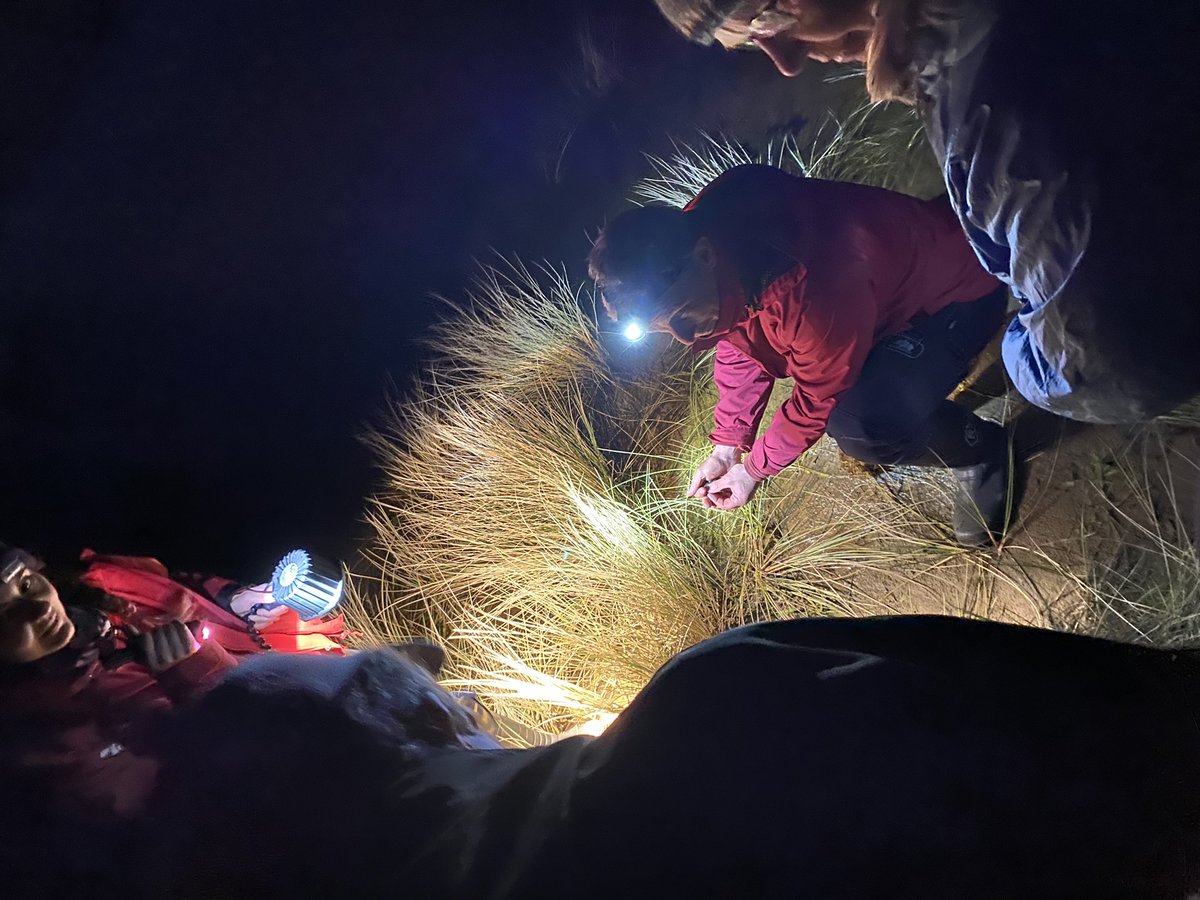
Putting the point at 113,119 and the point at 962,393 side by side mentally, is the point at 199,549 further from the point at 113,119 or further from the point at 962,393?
the point at 962,393

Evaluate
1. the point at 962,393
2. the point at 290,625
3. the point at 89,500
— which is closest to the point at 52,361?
the point at 89,500

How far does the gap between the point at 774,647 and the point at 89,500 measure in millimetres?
1193

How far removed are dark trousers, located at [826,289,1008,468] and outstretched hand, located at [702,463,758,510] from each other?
0.58ft

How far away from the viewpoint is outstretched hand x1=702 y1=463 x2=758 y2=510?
3.69ft

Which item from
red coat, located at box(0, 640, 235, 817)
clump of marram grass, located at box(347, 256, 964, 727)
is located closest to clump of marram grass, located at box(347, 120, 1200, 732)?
clump of marram grass, located at box(347, 256, 964, 727)

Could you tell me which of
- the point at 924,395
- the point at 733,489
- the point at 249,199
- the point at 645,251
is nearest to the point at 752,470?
the point at 733,489

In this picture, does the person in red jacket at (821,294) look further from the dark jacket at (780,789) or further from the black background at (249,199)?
the dark jacket at (780,789)

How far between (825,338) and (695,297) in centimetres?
18

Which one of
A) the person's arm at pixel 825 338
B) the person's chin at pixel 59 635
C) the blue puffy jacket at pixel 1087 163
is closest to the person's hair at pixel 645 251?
the person's arm at pixel 825 338

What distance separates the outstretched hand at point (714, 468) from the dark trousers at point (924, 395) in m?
0.22

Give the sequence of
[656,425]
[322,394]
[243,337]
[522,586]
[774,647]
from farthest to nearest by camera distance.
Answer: [656,425] < [522,586] < [322,394] < [243,337] < [774,647]

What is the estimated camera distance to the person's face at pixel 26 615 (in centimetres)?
40

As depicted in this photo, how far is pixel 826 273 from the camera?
76cm

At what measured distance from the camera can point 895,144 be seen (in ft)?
4.57
